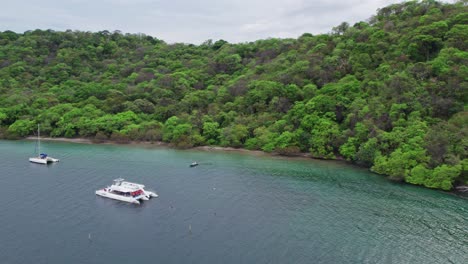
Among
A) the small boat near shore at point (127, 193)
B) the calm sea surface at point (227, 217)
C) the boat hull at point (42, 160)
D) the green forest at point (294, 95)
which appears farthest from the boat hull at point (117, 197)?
the green forest at point (294, 95)

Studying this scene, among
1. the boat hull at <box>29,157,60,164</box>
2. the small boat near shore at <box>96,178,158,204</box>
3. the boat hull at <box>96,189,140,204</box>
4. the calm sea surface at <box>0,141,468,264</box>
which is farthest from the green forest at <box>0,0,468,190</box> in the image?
the boat hull at <box>96,189,140,204</box>

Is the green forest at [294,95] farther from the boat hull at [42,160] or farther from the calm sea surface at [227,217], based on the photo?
the boat hull at [42,160]

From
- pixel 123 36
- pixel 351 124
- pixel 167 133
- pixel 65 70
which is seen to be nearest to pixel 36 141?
pixel 167 133

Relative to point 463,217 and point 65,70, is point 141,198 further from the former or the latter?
point 65,70

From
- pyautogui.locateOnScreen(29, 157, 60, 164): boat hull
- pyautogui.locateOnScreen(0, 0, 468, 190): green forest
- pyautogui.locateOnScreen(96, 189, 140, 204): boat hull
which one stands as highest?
pyautogui.locateOnScreen(0, 0, 468, 190): green forest

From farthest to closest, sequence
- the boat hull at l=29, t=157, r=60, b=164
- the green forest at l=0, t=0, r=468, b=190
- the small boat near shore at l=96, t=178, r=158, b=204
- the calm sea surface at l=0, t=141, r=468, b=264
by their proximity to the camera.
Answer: the boat hull at l=29, t=157, r=60, b=164 → the green forest at l=0, t=0, r=468, b=190 → the small boat near shore at l=96, t=178, r=158, b=204 → the calm sea surface at l=0, t=141, r=468, b=264

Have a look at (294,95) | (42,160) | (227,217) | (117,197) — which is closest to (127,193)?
(117,197)

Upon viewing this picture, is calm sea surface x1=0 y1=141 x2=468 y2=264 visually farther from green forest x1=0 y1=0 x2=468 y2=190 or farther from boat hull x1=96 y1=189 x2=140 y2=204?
green forest x1=0 y1=0 x2=468 y2=190
